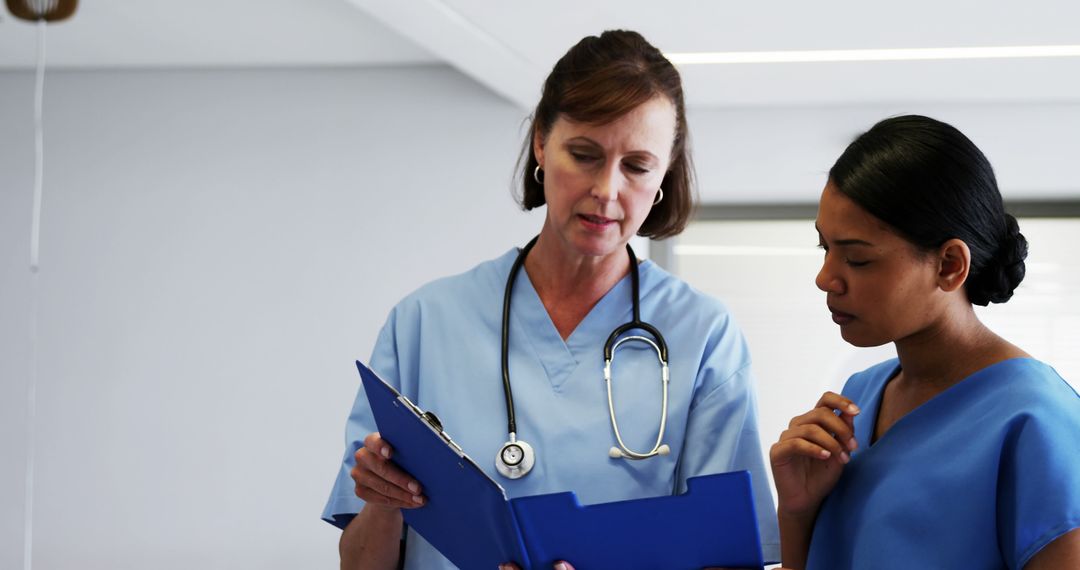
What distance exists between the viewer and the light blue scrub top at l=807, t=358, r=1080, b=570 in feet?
3.61

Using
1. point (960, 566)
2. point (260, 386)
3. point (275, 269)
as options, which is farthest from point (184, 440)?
point (960, 566)

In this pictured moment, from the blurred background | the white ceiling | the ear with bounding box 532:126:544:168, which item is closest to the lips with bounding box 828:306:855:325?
the ear with bounding box 532:126:544:168

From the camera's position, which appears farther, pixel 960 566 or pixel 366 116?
pixel 366 116

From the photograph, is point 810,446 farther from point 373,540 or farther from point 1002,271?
point 373,540

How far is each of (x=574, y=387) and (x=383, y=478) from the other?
0.32m

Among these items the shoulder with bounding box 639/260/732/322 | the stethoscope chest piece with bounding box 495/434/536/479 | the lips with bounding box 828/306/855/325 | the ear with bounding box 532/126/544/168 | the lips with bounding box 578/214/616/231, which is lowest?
the stethoscope chest piece with bounding box 495/434/536/479

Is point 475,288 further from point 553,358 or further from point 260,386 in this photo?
point 260,386

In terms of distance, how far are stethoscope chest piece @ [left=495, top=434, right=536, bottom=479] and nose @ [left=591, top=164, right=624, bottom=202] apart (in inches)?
13.4

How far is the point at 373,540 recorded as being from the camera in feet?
4.96

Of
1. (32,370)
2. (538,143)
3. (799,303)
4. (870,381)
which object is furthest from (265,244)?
(870,381)

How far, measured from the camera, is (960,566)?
1.14 meters

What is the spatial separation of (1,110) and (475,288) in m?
3.08

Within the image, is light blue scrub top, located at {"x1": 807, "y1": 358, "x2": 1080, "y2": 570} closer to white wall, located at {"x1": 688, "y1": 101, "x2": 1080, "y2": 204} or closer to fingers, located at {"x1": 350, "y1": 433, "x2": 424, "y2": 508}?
fingers, located at {"x1": 350, "y1": 433, "x2": 424, "y2": 508}

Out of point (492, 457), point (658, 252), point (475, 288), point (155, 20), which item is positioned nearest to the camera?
point (492, 457)
